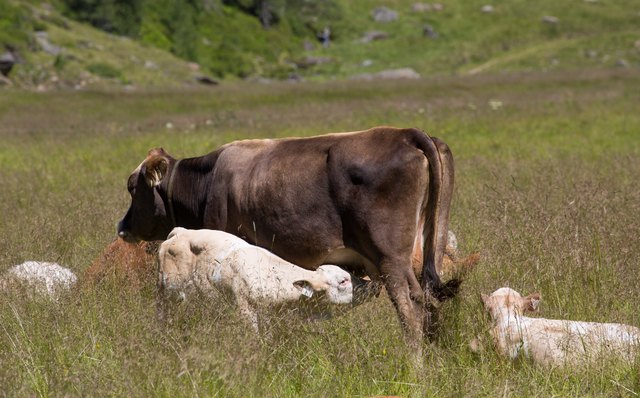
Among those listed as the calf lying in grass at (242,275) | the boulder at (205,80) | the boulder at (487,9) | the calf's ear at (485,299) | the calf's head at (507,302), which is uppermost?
the calf lying in grass at (242,275)

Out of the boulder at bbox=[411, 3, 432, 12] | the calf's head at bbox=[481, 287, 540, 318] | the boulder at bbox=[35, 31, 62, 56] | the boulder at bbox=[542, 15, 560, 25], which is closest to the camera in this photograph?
the calf's head at bbox=[481, 287, 540, 318]

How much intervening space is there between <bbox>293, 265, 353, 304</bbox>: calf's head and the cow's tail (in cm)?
65

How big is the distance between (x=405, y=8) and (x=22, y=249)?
282 feet

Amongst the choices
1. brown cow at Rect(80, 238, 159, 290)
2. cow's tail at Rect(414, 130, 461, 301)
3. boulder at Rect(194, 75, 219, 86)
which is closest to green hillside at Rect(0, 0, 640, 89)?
boulder at Rect(194, 75, 219, 86)

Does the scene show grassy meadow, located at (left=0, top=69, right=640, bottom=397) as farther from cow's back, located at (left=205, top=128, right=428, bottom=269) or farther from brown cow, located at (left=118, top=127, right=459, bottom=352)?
cow's back, located at (left=205, top=128, right=428, bottom=269)

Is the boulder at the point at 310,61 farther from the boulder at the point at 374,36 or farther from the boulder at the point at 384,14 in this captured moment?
the boulder at the point at 384,14

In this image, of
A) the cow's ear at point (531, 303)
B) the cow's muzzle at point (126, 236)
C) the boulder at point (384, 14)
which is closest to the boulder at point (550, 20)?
the boulder at point (384, 14)

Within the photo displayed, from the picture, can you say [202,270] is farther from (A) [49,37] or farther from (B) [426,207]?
(A) [49,37]

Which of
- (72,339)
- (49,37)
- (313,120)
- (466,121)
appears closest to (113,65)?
(49,37)

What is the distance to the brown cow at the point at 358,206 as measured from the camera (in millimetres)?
6949

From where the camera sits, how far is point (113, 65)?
46.6m

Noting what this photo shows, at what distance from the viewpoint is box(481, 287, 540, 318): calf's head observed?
679 cm

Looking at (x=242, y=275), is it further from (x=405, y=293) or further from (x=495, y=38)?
(x=495, y=38)

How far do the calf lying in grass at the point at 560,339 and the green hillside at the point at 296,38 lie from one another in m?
37.8
